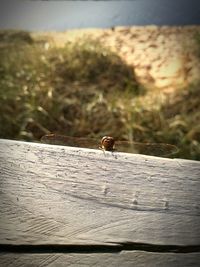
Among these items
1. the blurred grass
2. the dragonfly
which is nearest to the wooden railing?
the dragonfly

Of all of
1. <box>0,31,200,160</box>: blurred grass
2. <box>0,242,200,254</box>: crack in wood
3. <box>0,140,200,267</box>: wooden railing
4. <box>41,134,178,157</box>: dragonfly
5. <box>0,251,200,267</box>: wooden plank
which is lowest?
<box>0,251,200,267</box>: wooden plank

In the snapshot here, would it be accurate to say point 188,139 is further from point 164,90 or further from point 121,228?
point 121,228

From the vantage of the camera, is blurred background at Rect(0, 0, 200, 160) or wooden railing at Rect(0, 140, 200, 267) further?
blurred background at Rect(0, 0, 200, 160)

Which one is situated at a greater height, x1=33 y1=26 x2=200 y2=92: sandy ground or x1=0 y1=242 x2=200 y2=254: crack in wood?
x1=33 y1=26 x2=200 y2=92: sandy ground

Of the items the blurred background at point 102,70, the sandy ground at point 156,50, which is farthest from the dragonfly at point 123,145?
the sandy ground at point 156,50

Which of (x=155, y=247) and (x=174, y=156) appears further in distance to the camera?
(x=174, y=156)

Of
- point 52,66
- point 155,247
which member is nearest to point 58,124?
point 52,66

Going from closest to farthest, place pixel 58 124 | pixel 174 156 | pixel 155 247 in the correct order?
pixel 155 247, pixel 174 156, pixel 58 124

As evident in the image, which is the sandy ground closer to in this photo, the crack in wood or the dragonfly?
the dragonfly

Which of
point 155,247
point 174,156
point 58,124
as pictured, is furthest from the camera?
point 58,124
